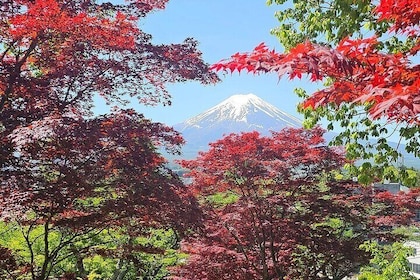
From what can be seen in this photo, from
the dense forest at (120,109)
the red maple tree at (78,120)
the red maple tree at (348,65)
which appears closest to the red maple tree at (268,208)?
the dense forest at (120,109)

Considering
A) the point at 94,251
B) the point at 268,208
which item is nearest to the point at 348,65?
the point at 94,251

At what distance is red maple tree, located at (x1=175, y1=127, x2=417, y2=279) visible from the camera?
28.4 ft

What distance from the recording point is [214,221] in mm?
9078

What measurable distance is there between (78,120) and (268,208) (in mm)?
5616

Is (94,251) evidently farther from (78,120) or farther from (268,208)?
(268,208)

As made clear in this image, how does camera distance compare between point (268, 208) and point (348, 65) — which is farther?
point (268, 208)

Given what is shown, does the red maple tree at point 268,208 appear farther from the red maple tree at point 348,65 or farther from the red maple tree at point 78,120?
the red maple tree at point 348,65

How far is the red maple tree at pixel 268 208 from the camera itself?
8648 mm

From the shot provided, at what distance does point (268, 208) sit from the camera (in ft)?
29.2

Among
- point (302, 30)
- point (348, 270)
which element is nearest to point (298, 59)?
point (302, 30)

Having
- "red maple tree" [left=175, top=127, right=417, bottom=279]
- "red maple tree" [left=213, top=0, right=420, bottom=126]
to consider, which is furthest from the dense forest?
"red maple tree" [left=175, top=127, right=417, bottom=279]

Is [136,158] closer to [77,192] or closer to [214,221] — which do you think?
[77,192]

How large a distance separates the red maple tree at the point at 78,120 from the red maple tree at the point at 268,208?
3493 mm

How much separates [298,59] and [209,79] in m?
3.24
